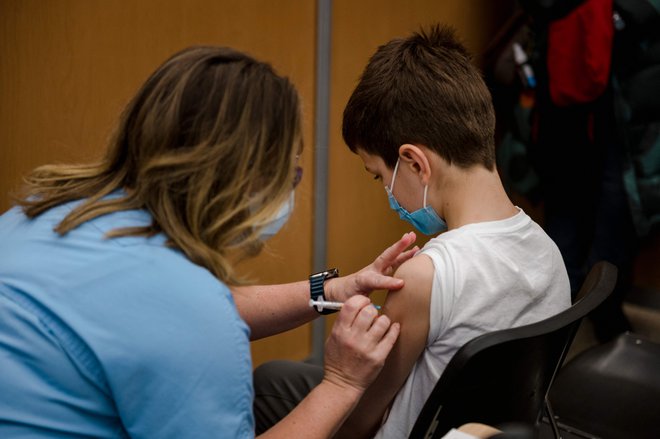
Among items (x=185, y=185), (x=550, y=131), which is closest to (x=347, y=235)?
(x=550, y=131)

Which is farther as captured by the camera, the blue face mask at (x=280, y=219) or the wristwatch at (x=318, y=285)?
the wristwatch at (x=318, y=285)

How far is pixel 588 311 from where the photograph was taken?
91cm

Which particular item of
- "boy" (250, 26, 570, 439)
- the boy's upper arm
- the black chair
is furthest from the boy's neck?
the black chair

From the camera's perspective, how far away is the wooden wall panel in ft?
5.09

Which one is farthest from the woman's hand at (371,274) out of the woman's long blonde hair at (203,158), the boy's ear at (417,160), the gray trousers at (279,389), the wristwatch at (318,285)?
the woman's long blonde hair at (203,158)

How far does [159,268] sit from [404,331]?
1.41ft

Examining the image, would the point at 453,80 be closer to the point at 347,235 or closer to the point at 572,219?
the point at 347,235

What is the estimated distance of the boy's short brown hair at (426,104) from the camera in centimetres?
119

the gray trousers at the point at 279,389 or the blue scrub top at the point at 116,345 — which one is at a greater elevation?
the blue scrub top at the point at 116,345

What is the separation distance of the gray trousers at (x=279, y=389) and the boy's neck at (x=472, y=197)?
1.72 ft

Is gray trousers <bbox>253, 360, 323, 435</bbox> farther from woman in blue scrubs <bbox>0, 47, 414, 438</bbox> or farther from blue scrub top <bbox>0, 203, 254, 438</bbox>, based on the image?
blue scrub top <bbox>0, 203, 254, 438</bbox>

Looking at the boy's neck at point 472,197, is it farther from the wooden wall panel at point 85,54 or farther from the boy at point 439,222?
the wooden wall panel at point 85,54

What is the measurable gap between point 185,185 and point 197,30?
1.24 metres

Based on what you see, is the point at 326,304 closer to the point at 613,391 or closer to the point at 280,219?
the point at 280,219
